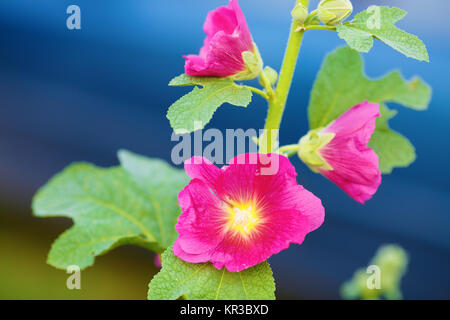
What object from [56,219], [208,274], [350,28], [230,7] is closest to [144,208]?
[208,274]

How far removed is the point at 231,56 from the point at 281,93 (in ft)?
0.41

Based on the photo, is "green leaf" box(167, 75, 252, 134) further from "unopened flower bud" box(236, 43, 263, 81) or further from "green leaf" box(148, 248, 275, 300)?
"green leaf" box(148, 248, 275, 300)

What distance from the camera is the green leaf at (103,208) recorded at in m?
1.09

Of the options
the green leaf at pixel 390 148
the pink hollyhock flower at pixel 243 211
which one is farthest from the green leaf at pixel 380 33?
the green leaf at pixel 390 148

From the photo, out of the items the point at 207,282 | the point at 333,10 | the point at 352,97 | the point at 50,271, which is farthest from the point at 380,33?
the point at 50,271

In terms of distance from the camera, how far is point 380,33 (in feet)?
2.53

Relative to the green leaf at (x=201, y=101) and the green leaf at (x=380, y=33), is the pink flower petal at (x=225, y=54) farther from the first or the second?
the green leaf at (x=380, y=33)

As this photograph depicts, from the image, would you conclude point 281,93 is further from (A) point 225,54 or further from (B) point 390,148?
(B) point 390,148

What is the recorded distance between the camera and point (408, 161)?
105cm

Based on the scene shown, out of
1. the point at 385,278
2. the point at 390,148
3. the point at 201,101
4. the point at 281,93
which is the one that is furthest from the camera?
the point at 385,278

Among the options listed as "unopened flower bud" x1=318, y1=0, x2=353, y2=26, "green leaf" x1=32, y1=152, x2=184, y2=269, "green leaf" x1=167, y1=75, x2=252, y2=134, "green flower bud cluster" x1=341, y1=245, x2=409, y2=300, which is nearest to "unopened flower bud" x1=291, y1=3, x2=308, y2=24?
"unopened flower bud" x1=318, y1=0, x2=353, y2=26

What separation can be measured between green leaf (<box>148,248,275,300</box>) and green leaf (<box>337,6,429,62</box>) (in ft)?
1.32

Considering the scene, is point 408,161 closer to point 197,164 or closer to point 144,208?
point 197,164
